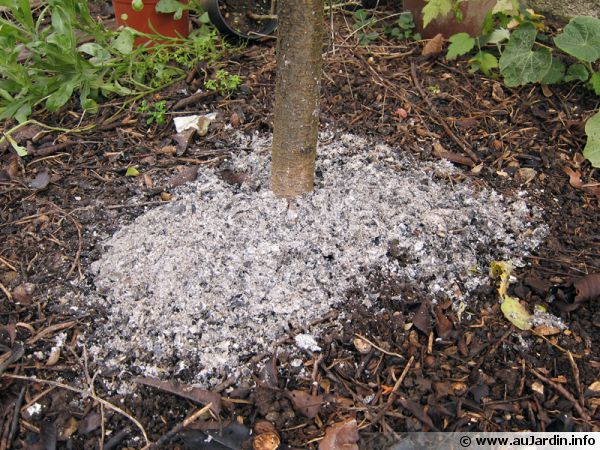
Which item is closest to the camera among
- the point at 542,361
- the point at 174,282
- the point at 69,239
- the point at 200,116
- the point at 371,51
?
the point at 542,361

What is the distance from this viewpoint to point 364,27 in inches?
119

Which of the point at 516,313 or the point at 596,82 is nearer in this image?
the point at 516,313

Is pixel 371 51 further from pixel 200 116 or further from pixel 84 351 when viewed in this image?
pixel 84 351

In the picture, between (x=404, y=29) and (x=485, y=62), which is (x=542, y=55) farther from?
(x=404, y=29)

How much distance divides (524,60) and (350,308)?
5.02 feet

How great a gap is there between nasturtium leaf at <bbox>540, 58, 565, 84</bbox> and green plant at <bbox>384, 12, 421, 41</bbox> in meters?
0.68

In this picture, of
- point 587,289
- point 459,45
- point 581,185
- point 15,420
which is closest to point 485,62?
point 459,45

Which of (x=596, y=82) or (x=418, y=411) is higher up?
(x=596, y=82)

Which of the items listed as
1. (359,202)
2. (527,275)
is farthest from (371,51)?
(527,275)

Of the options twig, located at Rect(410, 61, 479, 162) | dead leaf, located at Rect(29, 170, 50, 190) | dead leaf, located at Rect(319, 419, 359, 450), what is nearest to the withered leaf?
dead leaf, located at Rect(319, 419, 359, 450)

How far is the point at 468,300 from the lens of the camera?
1.80 meters

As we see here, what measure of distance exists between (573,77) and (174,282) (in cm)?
197

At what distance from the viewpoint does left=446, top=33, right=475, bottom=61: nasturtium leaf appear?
2.67 m

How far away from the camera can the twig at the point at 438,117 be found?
91.6 inches
